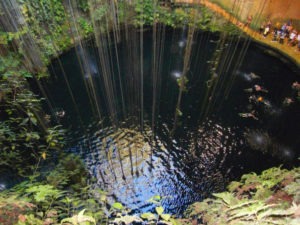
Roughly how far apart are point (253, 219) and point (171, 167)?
10.6ft

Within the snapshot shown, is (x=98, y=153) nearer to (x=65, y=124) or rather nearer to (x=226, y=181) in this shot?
(x=65, y=124)

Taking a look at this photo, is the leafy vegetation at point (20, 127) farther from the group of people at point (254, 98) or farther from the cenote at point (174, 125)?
the group of people at point (254, 98)

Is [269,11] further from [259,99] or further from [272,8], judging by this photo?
[259,99]

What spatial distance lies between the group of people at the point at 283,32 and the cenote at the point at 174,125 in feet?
2.81

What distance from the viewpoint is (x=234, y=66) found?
23.8 feet

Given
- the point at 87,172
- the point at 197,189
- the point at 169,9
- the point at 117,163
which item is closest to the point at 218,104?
the point at 197,189

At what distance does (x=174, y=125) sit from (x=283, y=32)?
18.2 ft

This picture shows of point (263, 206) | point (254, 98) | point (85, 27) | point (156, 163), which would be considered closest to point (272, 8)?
point (254, 98)

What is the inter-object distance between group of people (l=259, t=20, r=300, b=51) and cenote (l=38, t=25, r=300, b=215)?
86cm

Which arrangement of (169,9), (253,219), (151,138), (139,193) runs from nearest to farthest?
(253,219) < (139,193) < (151,138) < (169,9)

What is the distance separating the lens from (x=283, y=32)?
7762mm

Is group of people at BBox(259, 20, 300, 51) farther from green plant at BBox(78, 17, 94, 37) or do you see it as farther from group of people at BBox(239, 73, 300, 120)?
green plant at BBox(78, 17, 94, 37)

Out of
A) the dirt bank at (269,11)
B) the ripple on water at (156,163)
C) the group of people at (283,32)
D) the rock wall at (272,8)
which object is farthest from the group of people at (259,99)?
the rock wall at (272,8)

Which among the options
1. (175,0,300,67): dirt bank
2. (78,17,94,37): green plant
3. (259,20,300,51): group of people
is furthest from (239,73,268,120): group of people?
(78,17,94,37): green plant
